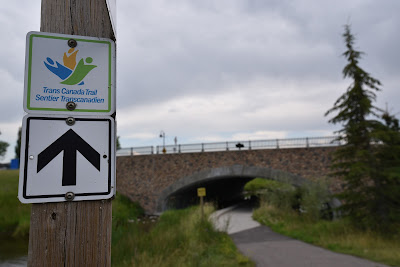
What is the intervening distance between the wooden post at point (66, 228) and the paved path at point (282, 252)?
303 inches

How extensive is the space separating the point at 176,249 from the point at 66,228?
7.23m

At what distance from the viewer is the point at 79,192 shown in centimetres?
147

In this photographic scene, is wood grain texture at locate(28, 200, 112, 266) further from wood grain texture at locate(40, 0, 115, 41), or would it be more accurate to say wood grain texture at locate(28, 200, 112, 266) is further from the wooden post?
wood grain texture at locate(40, 0, 115, 41)

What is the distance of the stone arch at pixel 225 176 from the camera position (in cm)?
2044

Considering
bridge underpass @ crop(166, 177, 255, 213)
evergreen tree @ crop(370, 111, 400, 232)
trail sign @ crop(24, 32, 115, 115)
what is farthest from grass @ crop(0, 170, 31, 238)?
trail sign @ crop(24, 32, 115, 115)

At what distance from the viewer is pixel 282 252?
386 inches

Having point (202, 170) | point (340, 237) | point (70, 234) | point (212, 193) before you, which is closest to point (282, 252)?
point (340, 237)

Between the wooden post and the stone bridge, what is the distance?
724 inches

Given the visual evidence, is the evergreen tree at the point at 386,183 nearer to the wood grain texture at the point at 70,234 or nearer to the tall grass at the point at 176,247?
the tall grass at the point at 176,247

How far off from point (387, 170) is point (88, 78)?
38.8ft

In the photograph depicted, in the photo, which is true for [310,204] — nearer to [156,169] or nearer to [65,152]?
[156,169]

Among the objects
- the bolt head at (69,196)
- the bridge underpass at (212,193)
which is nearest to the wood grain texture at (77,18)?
the bolt head at (69,196)

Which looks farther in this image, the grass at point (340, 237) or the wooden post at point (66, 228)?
the grass at point (340, 237)

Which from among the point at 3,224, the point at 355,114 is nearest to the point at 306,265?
the point at 355,114
